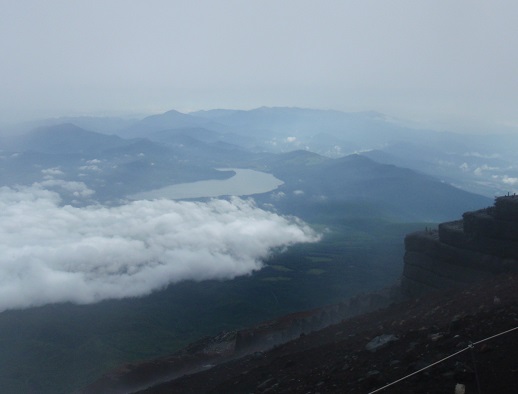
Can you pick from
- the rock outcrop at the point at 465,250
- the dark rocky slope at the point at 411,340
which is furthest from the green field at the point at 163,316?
the rock outcrop at the point at 465,250

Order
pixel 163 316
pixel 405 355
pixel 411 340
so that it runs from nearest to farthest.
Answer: pixel 405 355
pixel 411 340
pixel 163 316

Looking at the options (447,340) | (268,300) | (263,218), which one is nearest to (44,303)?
(268,300)

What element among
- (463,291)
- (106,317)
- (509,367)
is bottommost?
(106,317)

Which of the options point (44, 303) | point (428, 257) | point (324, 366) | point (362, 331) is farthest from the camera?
point (44, 303)

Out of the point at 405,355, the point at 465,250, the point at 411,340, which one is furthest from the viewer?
the point at 465,250

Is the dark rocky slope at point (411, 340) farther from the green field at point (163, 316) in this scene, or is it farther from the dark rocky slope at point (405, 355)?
the green field at point (163, 316)

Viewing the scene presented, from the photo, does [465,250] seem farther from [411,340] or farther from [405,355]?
[405,355]

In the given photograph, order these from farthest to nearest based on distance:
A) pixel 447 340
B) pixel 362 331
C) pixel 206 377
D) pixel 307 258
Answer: pixel 307 258
pixel 206 377
pixel 362 331
pixel 447 340

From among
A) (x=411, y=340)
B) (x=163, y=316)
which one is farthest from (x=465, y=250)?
(x=163, y=316)

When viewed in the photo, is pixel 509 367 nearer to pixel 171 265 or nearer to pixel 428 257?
pixel 428 257

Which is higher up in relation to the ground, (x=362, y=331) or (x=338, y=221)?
(x=362, y=331)
